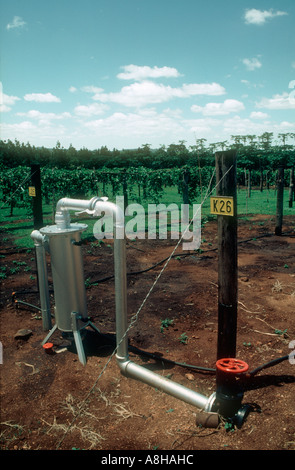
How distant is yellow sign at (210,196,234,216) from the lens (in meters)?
2.93

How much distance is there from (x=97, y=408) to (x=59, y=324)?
1.35m

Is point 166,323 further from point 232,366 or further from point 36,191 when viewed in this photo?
point 36,191

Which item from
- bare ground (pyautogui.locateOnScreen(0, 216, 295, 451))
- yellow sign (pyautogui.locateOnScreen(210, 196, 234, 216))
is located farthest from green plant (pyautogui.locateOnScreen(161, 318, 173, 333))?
yellow sign (pyautogui.locateOnScreen(210, 196, 234, 216))

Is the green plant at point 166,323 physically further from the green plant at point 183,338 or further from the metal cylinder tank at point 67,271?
the metal cylinder tank at point 67,271

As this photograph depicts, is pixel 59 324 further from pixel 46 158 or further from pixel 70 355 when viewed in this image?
pixel 46 158

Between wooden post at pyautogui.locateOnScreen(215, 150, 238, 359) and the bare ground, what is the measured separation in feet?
2.32

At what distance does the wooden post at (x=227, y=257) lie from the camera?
2.96 meters

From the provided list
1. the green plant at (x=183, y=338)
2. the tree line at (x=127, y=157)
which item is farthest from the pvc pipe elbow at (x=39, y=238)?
the tree line at (x=127, y=157)

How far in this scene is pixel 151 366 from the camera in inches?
157

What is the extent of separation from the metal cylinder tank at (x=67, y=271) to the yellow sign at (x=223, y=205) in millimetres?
1857

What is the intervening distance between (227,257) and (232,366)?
992 mm

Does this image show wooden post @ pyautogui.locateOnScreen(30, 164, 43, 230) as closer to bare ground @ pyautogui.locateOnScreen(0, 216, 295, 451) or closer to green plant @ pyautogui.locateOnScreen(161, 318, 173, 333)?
bare ground @ pyautogui.locateOnScreen(0, 216, 295, 451)
